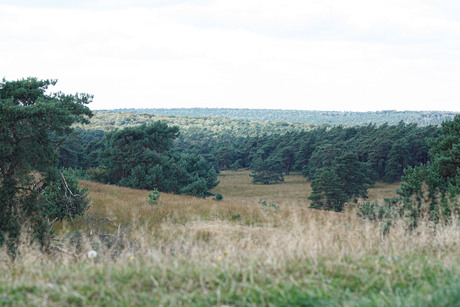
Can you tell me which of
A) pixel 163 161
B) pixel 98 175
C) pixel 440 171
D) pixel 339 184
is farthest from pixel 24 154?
pixel 339 184

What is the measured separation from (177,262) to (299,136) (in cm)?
8104

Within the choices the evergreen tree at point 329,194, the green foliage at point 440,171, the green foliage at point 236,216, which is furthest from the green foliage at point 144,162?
the green foliage at point 440,171

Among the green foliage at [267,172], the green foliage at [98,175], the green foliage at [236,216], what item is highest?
the green foliage at [236,216]

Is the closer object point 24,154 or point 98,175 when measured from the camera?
point 24,154

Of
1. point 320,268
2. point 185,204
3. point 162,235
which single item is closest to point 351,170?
point 185,204

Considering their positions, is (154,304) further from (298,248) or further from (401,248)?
(401,248)

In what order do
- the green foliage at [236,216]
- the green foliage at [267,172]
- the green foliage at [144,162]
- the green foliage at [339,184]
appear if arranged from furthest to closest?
the green foliage at [267,172] < the green foliage at [339,184] < the green foliage at [144,162] < the green foliage at [236,216]

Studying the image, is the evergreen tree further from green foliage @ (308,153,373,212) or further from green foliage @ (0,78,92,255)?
green foliage @ (0,78,92,255)

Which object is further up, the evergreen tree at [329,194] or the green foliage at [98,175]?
the green foliage at [98,175]

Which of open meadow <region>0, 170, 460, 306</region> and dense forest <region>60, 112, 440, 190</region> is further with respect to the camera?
dense forest <region>60, 112, 440, 190</region>

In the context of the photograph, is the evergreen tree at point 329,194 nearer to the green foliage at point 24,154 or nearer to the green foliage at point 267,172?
the green foliage at point 267,172

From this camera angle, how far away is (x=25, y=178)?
791 cm

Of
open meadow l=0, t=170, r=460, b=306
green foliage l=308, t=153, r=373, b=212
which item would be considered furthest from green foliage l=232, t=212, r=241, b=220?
green foliage l=308, t=153, r=373, b=212

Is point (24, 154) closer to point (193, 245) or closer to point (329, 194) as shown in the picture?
point (193, 245)
